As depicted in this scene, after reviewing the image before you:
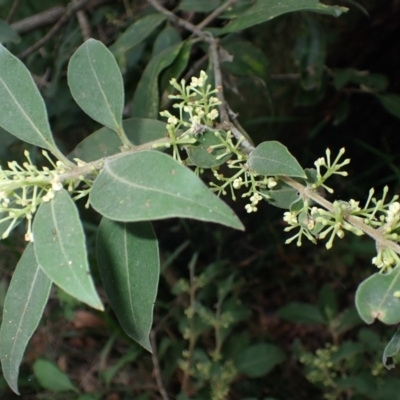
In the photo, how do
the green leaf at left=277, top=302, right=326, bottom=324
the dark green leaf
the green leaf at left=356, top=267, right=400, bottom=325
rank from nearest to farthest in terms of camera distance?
the green leaf at left=356, top=267, right=400, bottom=325 → the dark green leaf → the green leaf at left=277, top=302, right=326, bottom=324

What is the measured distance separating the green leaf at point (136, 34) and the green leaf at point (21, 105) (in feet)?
2.42

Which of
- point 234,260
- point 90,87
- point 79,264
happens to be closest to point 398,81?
point 234,260

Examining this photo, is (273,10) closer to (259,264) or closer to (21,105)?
(21,105)

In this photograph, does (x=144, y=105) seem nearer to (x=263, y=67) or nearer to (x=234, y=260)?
(x=263, y=67)

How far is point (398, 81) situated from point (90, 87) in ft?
9.53

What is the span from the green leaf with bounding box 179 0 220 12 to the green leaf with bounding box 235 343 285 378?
173cm

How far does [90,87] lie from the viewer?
113cm

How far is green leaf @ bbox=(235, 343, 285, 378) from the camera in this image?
104 inches

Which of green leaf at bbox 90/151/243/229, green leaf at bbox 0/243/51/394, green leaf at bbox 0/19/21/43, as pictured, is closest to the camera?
green leaf at bbox 90/151/243/229

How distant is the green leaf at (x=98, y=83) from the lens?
1099mm

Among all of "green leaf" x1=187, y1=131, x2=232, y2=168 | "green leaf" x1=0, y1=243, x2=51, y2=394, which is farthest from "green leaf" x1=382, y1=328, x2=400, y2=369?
"green leaf" x1=0, y1=243, x2=51, y2=394

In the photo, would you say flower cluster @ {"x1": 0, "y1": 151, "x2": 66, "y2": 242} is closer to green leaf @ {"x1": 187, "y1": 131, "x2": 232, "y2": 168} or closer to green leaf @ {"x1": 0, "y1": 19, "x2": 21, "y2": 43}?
green leaf @ {"x1": 187, "y1": 131, "x2": 232, "y2": 168}

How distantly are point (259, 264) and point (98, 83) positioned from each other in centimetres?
268

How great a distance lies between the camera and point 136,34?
1.77 metres
